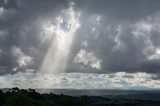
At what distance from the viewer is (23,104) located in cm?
16188

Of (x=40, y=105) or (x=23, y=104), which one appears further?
(x=40, y=105)

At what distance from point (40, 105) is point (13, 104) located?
30112mm

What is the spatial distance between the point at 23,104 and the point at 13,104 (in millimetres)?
5030

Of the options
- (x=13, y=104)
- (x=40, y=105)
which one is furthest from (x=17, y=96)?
(x=40, y=105)

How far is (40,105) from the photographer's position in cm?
18962

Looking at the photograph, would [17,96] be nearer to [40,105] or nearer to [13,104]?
[13,104]

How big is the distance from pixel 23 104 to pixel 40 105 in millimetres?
28676

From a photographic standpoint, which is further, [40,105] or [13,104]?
[40,105]

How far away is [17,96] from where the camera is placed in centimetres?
16588

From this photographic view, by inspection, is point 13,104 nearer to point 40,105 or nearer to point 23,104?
point 23,104

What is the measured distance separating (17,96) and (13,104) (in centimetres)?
553

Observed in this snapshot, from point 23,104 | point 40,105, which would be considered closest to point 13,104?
point 23,104

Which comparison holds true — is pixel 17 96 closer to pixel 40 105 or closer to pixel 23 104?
pixel 23 104
